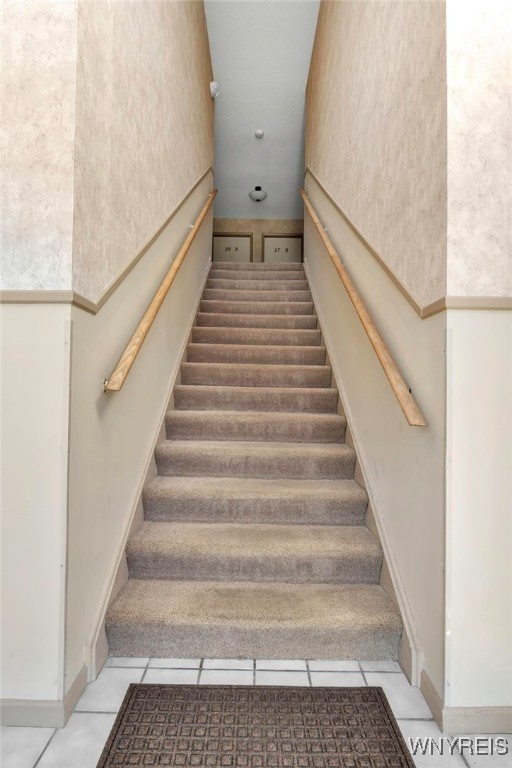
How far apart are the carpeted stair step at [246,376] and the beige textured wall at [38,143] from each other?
1811 millimetres

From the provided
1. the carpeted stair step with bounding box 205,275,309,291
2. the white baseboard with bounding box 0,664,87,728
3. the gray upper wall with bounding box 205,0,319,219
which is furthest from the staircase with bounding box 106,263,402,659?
the gray upper wall with bounding box 205,0,319,219

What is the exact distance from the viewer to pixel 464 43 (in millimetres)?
1492

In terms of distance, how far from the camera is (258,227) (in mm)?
6348

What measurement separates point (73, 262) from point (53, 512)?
0.79 metres

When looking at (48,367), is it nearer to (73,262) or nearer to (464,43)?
(73,262)

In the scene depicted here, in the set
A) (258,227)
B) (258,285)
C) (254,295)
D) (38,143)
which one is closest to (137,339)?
(38,143)

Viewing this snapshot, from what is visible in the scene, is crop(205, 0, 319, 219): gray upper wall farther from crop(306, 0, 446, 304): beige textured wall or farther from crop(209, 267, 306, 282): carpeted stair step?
crop(209, 267, 306, 282): carpeted stair step

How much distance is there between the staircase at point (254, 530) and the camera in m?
1.80

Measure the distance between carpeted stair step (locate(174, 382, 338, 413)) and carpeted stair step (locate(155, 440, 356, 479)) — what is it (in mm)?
520

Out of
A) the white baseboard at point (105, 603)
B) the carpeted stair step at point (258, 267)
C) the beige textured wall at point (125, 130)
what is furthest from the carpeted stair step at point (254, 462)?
the carpeted stair step at point (258, 267)

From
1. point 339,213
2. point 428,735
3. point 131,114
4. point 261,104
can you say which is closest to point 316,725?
point 428,735

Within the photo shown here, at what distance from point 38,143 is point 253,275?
3554 millimetres

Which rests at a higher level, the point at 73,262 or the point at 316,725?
the point at 73,262

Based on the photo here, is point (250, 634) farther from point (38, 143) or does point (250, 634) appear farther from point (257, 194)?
point (257, 194)
